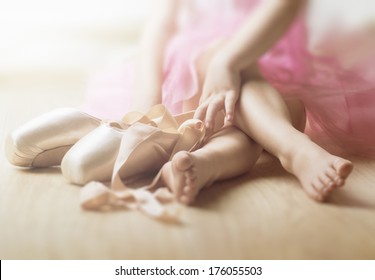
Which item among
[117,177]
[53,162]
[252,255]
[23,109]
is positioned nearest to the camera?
[252,255]

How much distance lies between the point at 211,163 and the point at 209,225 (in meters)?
0.11

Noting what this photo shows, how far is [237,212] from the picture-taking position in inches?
29.0

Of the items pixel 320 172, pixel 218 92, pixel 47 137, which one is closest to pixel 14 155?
pixel 47 137

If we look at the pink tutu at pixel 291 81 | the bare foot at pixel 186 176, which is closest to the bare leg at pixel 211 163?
the bare foot at pixel 186 176

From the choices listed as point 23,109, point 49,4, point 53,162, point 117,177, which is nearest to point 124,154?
point 117,177

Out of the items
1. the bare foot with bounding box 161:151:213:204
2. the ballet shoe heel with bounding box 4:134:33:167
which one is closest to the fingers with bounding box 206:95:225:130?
the bare foot with bounding box 161:151:213:204

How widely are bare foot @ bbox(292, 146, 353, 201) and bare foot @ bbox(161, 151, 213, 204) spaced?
131 millimetres

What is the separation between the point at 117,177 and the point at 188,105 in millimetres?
264

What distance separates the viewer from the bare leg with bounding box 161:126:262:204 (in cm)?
74

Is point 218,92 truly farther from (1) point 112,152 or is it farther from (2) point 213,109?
(1) point 112,152

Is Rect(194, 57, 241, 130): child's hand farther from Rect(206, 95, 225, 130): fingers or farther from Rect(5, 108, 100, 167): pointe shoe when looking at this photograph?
Rect(5, 108, 100, 167): pointe shoe

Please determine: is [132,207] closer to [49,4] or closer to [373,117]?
[373,117]

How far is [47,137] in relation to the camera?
85cm

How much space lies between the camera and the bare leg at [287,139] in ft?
2.47
